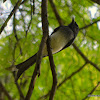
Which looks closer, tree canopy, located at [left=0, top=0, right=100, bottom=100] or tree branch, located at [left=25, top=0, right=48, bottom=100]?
tree branch, located at [left=25, top=0, right=48, bottom=100]

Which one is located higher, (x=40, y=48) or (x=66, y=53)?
(x=40, y=48)

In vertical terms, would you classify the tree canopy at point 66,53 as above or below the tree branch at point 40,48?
below

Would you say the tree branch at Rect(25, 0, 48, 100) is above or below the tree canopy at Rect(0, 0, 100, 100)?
above

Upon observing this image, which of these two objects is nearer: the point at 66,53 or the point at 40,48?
the point at 40,48

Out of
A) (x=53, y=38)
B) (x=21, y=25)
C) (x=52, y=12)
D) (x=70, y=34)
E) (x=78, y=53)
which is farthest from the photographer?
(x=52, y=12)

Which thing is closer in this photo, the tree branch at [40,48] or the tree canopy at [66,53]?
the tree branch at [40,48]

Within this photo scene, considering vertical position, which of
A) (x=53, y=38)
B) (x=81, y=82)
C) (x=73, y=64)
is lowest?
(x=81, y=82)

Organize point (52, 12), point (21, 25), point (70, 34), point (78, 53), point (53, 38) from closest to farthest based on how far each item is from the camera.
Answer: point (53, 38), point (70, 34), point (21, 25), point (78, 53), point (52, 12)

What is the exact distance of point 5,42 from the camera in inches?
156

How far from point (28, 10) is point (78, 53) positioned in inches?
63.1

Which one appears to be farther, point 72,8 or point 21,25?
point 72,8

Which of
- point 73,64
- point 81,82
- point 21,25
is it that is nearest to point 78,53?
point 73,64

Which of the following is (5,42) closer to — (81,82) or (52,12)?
(52,12)

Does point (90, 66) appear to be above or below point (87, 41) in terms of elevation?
below
